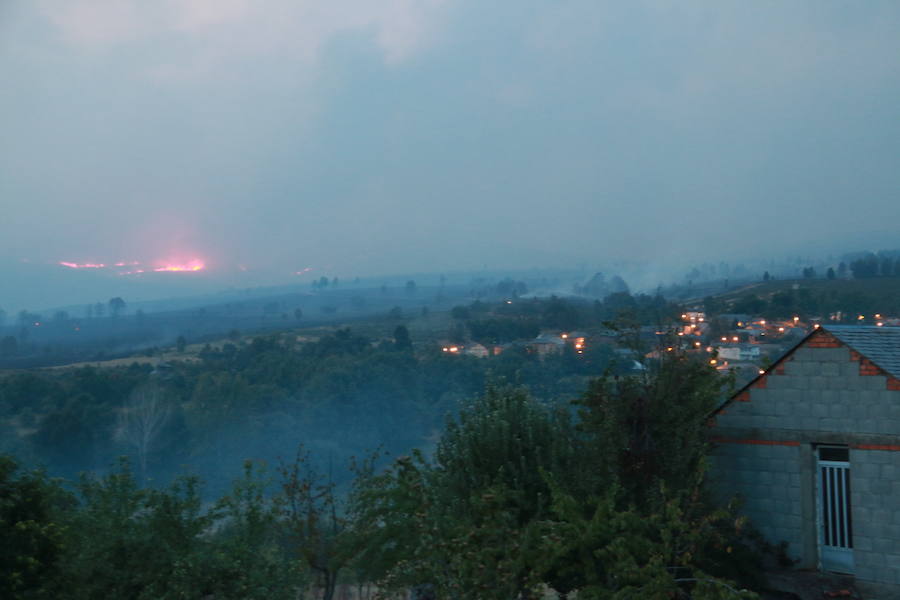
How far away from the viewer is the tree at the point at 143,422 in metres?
41.7

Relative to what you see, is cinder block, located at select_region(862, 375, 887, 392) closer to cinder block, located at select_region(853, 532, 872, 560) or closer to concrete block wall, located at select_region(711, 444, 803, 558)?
concrete block wall, located at select_region(711, 444, 803, 558)

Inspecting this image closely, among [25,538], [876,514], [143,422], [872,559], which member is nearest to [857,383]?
[876,514]

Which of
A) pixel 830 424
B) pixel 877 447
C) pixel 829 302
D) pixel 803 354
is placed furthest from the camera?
pixel 829 302

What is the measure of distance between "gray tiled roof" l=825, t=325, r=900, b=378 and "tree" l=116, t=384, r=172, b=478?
38.7 metres

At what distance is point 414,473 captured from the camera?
33.5ft

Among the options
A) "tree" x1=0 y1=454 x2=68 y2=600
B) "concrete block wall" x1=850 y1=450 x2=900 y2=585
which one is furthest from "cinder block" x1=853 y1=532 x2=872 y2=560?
"tree" x1=0 y1=454 x2=68 y2=600

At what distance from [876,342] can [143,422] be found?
41.6m

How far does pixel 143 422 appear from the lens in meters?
43.2

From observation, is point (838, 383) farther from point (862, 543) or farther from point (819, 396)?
point (862, 543)

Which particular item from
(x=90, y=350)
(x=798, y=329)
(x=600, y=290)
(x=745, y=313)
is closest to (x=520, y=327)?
(x=745, y=313)

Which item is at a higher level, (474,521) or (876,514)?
(474,521)

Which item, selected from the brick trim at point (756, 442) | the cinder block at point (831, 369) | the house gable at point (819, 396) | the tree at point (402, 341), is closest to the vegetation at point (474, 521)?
the house gable at point (819, 396)

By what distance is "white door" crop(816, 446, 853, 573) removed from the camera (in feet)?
29.7

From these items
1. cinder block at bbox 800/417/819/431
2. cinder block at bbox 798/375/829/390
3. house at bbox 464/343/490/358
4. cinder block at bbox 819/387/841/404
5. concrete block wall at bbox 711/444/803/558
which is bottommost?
house at bbox 464/343/490/358
